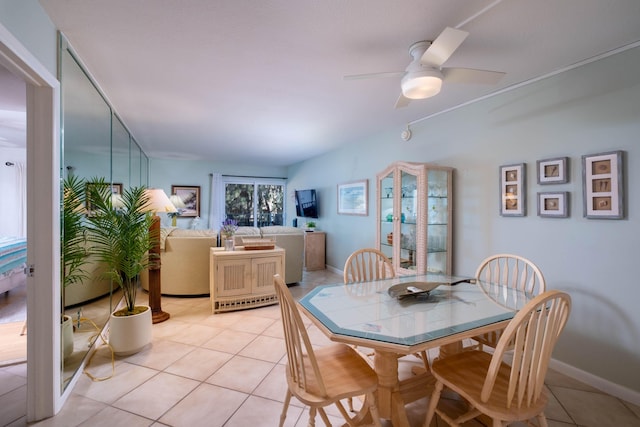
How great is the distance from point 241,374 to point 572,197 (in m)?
2.80

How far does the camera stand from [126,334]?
92.7 inches

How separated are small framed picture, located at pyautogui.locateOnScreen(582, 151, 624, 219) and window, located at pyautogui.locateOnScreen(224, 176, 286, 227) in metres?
6.44

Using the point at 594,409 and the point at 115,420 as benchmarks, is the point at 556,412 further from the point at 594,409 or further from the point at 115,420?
the point at 115,420

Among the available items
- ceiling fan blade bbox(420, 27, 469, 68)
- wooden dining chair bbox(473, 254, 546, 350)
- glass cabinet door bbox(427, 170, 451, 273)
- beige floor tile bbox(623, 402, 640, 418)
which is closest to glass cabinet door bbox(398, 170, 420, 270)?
glass cabinet door bbox(427, 170, 451, 273)

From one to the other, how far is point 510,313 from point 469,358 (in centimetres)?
34

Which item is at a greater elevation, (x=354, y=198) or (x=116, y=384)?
(x=354, y=198)

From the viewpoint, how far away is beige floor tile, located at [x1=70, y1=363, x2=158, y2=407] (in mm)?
1898

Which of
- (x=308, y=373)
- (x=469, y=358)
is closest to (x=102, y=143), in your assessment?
(x=308, y=373)

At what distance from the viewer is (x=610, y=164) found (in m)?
1.99

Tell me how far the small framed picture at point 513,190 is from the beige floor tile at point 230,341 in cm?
261

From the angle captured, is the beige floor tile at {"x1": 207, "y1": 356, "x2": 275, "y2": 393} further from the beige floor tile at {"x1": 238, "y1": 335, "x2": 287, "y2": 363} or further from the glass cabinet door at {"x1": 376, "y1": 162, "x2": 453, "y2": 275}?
the glass cabinet door at {"x1": 376, "y1": 162, "x2": 453, "y2": 275}

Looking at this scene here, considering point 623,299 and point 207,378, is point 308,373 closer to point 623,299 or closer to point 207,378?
point 207,378

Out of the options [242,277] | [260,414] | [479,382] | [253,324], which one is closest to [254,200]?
[242,277]

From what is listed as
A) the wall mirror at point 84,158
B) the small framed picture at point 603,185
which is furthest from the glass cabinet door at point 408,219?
the wall mirror at point 84,158
